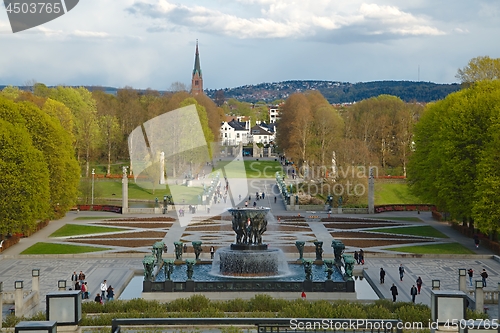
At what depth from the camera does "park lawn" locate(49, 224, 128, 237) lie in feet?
174

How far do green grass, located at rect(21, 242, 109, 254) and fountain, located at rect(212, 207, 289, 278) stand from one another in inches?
472

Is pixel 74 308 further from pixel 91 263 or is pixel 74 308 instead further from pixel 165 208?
pixel 165 208

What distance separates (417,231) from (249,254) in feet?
72.7

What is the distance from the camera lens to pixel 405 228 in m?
56.6

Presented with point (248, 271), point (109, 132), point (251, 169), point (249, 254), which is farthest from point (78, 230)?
point (251, 169)

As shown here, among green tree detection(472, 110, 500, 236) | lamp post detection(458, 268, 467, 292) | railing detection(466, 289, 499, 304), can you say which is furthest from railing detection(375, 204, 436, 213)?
railing detection(466, 289, 499, 304)

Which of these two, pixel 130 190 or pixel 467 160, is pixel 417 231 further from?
pixel 130 190

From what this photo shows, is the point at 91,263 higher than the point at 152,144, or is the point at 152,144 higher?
the point at 152,144

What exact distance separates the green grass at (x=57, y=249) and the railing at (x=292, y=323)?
28.7 m

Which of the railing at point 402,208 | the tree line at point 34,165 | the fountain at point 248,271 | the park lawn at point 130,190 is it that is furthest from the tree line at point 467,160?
the park lawn at point 130,190

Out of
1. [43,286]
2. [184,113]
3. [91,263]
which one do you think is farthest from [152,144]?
[43,286]

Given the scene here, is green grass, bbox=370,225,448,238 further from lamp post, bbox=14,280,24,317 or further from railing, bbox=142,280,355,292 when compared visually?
lamp post, bbox=14,280,24,317

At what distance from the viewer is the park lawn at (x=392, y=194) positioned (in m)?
75.9

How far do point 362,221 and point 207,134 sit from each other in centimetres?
4881
